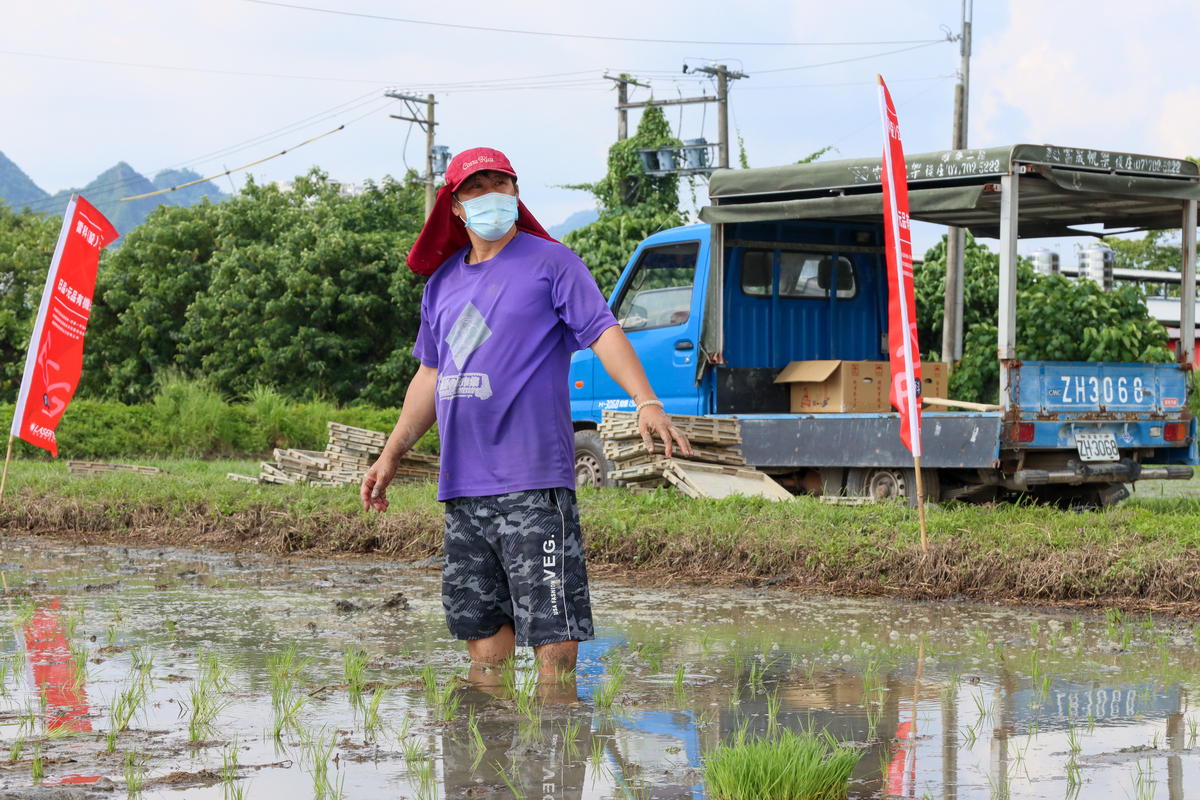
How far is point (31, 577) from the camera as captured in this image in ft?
26.3

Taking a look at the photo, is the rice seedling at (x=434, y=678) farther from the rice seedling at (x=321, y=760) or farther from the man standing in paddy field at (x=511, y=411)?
→ the rice seedling at (x=321, y=760)

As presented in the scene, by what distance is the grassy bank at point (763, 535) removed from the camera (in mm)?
6836

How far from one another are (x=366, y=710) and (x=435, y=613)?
2.30 metres

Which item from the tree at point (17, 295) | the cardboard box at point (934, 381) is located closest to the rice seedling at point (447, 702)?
the cardboard box at point (934, 381)

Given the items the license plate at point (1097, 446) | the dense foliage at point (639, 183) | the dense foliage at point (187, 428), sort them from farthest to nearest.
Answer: the dense foliage at point (639, 183), the dense foliage at point (187, 428), the license plate at point (1097, 446)

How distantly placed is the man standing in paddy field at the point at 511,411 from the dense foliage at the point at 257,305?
25096 mm

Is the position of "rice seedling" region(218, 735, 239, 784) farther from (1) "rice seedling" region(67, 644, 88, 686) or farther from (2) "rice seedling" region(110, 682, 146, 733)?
(1) "rice seedling" region(67, 644, 88, 686)

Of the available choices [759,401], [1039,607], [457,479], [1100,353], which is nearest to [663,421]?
[457,479]

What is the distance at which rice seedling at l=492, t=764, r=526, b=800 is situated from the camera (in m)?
3.26

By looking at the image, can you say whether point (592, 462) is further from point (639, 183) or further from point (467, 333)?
point (639, 183)

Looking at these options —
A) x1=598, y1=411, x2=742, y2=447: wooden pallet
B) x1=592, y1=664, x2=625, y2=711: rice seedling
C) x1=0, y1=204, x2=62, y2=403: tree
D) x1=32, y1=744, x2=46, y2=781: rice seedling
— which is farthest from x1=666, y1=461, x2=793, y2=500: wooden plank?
x1=0, y1=204, x2=62, y2=403: tree

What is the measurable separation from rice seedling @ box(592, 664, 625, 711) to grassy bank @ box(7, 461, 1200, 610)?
2.84m

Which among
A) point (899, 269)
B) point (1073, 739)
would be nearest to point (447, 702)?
point (1073, 739)

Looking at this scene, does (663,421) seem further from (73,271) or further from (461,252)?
(73,271)
